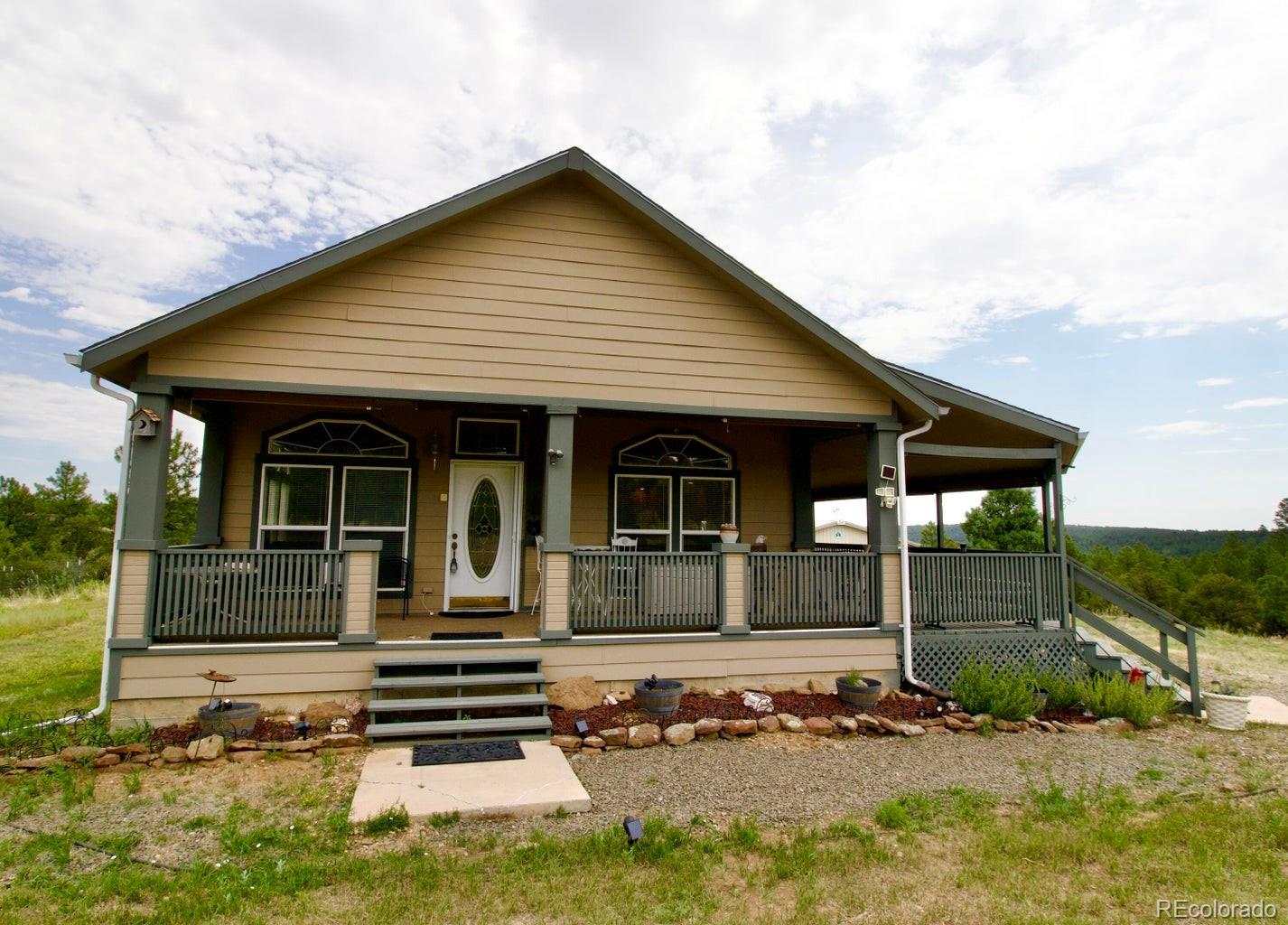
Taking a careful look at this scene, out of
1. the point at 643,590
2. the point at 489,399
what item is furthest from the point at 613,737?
the point at 489,399

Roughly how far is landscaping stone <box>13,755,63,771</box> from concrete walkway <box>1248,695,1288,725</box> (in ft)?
36.1

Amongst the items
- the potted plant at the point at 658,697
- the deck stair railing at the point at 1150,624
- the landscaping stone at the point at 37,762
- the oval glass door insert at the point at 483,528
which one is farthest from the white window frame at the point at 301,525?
the deck stair railing at the point at 1150,624

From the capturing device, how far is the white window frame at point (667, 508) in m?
9.09

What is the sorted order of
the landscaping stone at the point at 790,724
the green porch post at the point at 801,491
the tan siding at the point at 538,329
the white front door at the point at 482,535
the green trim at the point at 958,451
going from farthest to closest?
the green porch post at the point at 801,491 < the white front door at the point at 482,535 < the green trim at the point at 958,451 < the tan siding at the point at 538,329 < the landscaping stone at the point at 790,724

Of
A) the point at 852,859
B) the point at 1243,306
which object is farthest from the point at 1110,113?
A: the point at 852,859

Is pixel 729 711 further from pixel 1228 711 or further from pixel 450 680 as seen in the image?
pixel 1228 711

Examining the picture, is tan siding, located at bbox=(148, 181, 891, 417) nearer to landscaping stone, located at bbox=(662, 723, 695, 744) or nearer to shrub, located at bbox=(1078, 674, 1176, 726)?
landscaping stone, located at bbox=(662, 723, 695, 744)

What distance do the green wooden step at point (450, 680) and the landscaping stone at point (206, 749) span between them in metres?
1.18

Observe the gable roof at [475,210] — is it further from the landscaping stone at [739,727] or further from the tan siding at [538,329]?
the landscaping stone at [739,727]

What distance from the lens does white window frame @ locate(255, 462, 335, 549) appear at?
8.20m

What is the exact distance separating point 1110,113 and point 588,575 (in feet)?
34.1

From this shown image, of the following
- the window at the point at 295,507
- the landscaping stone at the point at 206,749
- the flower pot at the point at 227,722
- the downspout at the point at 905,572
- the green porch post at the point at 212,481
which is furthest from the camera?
the window at the point at 295,507

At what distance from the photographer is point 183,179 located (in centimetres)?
1177

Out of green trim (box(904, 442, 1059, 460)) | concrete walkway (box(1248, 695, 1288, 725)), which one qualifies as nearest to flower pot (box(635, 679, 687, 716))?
green trim (box(904, 442, 1059, 460))
